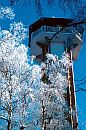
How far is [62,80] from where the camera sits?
30406 millimetres

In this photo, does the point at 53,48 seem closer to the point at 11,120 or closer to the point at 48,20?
the point at 48,20

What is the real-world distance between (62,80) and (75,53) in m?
14.7

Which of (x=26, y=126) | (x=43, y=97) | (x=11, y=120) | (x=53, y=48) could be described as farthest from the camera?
(x=53, y=48)

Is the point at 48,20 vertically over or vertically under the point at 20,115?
over

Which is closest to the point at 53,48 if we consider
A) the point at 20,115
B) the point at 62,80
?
the point at 62,80

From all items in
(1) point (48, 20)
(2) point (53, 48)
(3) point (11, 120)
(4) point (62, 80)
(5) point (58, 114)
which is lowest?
(3) point (11, 120)

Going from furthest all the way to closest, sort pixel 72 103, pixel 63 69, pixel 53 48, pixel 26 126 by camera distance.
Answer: pixel 53 48 < pixel 72 103 < pixel 63 69 < pixel 26 126

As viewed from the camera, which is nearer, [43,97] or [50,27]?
[43,97]

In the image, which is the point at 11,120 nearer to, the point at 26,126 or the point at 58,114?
the point at 26,126

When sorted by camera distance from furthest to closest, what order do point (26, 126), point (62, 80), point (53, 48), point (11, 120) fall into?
1. point (53, 48)
2. point (62, 80)
3. point (26, 126)
4. point (11, 120)

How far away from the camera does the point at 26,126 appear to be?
75.3 feet

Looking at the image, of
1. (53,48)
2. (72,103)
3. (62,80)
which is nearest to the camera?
(62,80)

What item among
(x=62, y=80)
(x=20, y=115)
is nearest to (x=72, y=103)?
(x=62, y=80)

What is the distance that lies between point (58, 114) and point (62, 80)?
3.47 m
